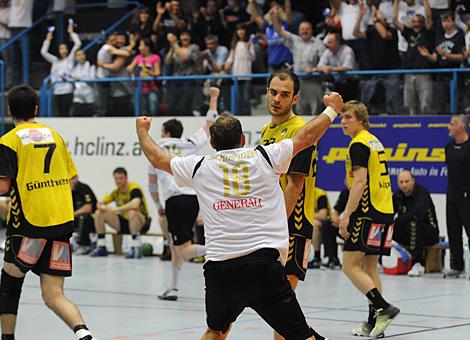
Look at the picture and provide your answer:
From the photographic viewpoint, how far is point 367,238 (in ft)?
32.7

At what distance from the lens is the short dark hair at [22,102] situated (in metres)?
8.02

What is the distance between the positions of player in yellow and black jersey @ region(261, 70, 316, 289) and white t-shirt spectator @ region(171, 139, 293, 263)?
926 mm

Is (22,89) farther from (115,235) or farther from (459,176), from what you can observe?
(115,235)

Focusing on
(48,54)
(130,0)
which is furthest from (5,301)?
(130,0)

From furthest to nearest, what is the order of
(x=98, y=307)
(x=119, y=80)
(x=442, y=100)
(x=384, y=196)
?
(x=119, y=80) → (x=442, y=100) → (x=98, y=307) → (x=384, y=196)

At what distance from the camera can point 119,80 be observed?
2062cm

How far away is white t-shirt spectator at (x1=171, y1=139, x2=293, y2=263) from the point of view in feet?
20.6

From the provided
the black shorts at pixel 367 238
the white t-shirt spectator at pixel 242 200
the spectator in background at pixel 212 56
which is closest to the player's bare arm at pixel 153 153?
the white t-shirt spectator at pixel 242 200

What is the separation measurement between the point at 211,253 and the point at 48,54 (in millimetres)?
17664

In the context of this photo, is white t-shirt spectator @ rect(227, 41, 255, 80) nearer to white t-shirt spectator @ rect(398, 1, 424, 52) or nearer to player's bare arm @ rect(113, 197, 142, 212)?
white t-shirt spectator @ rect(398, 1, 424, 52)

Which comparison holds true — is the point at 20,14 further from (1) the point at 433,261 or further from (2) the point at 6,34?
(1) the point at 433,261

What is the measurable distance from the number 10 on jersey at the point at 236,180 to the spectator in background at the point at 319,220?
1015 centimetres

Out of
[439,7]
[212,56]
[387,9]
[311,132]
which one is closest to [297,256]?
[311,132]

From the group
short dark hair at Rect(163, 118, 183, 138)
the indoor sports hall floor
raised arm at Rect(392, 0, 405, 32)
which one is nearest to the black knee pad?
the indoor sports hall floor
